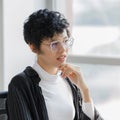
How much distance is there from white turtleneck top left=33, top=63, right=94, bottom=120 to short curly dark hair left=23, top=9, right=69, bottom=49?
144 mm

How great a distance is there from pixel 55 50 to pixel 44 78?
0.16m

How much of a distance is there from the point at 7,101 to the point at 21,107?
100 millimetres

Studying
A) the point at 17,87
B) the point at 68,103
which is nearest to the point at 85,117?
the point at 68,103

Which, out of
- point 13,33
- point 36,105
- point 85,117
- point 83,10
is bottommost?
point 85,117

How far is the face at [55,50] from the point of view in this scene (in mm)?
1522

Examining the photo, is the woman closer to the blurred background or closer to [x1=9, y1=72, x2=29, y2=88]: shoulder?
[x1=9, y1=72, x2=29, y2=88]: shoulder

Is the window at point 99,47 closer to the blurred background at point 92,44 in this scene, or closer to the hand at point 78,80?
the blurred background at point 92,44

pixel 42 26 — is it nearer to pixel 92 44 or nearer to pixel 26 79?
pixel 26 79

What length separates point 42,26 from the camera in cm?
152

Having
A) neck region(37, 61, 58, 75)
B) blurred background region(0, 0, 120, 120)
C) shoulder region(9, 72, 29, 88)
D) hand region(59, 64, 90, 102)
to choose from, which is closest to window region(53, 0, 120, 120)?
blurred background region(0, 0, 120, 120)

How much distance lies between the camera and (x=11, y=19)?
2.12 metres

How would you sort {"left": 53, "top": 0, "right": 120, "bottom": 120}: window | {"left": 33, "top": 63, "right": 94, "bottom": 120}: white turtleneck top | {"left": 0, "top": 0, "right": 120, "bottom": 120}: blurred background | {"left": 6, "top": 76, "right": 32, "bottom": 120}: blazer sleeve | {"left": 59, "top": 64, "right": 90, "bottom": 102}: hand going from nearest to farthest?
{"left": 6, "top": 76, "right": 32, "bottom": 120}: blazer sleeve → {"left": 33, "top": 63, "right": 94, "bottom": 120}: white turtleneck top → {"left": 59, "top": 64, "right": 90, "bottom": 102}: hand → {"left": 0, "top": 0, "right": 120, "bottom": 120}: blurred background → {"left": 53, "top": 0, "right": 120, "bottom": 120}: window

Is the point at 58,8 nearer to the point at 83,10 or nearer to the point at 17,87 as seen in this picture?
the point at 83,10

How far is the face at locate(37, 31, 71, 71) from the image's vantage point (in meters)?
1.52
